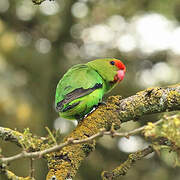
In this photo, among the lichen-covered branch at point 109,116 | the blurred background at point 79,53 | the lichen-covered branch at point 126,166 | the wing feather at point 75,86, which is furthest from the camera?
the blurred background at point 79,53

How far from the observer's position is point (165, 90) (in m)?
2.42

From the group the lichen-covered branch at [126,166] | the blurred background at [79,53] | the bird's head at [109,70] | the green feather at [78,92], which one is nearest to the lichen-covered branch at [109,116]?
the lichen-covered branch at [126,166]

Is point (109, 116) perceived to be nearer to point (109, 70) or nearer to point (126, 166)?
point (126, 166)

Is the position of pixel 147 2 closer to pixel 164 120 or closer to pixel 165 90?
pixel 165 90

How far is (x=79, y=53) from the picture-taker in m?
7.22

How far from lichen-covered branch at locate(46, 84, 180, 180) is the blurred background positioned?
12.4 feet

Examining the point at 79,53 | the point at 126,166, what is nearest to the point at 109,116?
the point at 126,166

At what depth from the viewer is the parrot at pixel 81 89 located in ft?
10.9

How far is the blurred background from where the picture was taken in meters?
6.49

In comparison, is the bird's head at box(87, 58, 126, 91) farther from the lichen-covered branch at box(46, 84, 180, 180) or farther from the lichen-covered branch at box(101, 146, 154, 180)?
the lichen-covered branch at box(101, 146, 154, 180)

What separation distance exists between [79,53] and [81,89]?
387 cm


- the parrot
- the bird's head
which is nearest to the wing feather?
the parrot

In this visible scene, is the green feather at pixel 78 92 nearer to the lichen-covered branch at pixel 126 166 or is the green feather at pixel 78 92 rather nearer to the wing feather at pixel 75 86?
the wing feather at pixel 75 86

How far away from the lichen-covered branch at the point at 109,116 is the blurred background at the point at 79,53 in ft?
12.4
